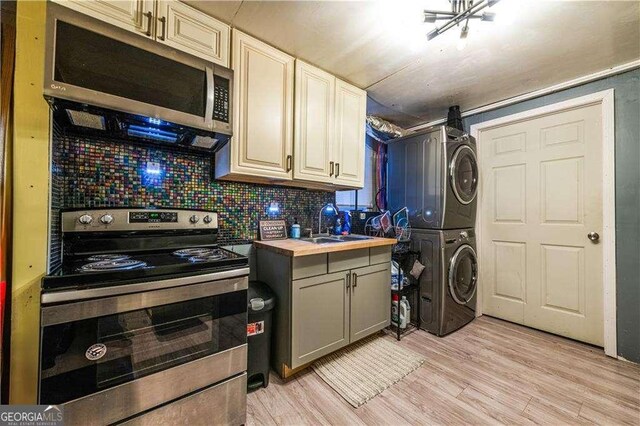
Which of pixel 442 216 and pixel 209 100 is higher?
pixel 209 100

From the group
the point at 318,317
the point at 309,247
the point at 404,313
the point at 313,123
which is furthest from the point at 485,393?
the point at 313,123

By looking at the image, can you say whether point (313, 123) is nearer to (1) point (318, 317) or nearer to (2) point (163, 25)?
(2) point (163, 25)

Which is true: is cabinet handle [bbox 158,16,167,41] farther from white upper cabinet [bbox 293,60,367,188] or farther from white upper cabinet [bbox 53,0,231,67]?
white upper cabinet [bbox 293,60,367,188]

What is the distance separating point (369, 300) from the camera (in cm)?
213

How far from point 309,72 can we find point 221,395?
2260mm

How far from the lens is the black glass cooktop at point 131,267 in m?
0.94

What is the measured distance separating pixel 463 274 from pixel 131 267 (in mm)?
2851

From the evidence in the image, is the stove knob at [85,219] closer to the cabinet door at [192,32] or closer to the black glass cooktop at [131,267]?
the black glass cooktop at [131,267]

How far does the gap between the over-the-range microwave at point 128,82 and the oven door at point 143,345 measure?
86 cm

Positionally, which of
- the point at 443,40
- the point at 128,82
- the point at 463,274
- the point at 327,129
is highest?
the point at 443,40

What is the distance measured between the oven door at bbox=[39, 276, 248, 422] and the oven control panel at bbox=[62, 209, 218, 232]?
0.60 meters

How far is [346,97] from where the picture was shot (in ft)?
7.49

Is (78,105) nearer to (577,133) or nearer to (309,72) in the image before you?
(309,72)

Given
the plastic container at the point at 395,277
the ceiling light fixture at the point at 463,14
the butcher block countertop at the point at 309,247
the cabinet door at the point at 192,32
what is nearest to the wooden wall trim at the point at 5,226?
the cabinet door at the point at 192,32
